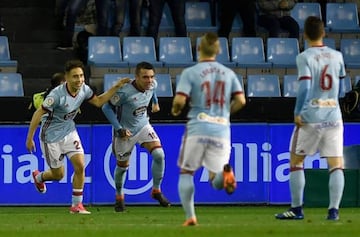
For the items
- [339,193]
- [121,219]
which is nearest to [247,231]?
[339,193]

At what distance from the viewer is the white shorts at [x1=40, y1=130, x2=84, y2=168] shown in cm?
1711

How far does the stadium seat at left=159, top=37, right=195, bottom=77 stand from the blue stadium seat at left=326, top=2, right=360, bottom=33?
326cm

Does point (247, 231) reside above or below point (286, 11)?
below

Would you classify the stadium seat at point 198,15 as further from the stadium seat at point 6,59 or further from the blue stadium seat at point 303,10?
the stadium seat at point 6,59

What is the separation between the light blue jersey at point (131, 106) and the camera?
57.2ft

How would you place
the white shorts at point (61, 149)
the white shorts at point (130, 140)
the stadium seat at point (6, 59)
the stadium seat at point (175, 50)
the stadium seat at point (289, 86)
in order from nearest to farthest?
the white shorts at point (61, 149) → the white shorts at point (130, 140) → the stadium seat at point (6, 59) → the stadium seat at point (289, 86) → the stadium seat at point (175, 50)

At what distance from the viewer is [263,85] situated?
22.5m

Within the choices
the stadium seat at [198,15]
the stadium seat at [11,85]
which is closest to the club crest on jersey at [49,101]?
the stadium seat at [11,85]

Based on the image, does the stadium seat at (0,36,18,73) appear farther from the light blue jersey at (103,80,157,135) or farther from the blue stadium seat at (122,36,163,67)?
the light blue jersey at (103,80,157,135)

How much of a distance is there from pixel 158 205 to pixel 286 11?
5.88m

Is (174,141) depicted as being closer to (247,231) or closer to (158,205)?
(158,205)

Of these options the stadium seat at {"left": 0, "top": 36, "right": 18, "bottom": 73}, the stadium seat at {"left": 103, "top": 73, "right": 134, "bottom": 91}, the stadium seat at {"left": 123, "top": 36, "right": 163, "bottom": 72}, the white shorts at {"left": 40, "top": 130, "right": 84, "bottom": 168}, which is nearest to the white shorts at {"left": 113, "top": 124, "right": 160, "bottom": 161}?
the white shorts at {"left": 40, "top": 130, "right": 84, "bottom": 168}

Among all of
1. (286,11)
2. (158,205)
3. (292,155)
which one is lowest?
(158,205)

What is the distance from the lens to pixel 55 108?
16938 mm
